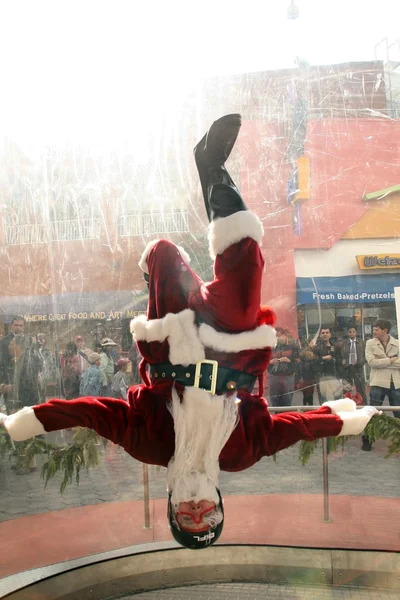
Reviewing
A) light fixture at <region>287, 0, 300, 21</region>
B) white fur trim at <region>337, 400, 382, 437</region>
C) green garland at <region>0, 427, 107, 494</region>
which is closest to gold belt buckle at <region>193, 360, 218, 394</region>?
white fur trim at <region>337, 400, 382, 437</region>

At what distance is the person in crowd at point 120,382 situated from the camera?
8.90ft

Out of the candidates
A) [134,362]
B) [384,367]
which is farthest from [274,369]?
[134,362]

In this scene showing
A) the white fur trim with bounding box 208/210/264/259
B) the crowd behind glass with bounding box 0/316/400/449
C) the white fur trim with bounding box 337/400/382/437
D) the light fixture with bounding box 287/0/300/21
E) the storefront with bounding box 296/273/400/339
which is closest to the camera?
the white fur trim with bounding box 208/210/264/259

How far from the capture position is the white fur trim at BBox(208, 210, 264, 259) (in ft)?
4.70

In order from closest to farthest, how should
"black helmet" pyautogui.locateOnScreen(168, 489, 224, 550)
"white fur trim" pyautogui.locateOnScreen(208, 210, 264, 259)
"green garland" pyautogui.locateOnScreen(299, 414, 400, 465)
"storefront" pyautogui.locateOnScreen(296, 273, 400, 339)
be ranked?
1. "white fur trim" pyautogui.locateOnScreen(208, 210, 264, 259)
2. "black helmet" pyautogui.locateOnScreen(168, 489, 224, 550)
3. "green garland" pyautogui.locateOnScreen(299, 414, 400, 465)
4. "storefront" pyautogui.locateOnScreen(296, 273, 400, 339)

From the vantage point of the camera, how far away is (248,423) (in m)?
1.57

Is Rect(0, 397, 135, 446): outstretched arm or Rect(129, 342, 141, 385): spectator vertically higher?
Rect(129, 342, 141, 385): spectator

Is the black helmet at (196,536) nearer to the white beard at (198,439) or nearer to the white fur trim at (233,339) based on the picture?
the white beard at (198,439)

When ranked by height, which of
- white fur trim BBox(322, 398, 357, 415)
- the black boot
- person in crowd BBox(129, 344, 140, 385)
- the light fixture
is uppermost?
A: the light fixture

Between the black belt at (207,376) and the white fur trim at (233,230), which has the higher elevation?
the white fur trim at (233,230)

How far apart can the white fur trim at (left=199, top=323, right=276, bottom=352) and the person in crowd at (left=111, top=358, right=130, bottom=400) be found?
1.30 metres

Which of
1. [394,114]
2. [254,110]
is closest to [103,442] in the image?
[254,110]

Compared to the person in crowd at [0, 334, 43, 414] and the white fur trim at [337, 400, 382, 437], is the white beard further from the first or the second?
the person in crowd at [0, 334, 43, 414]

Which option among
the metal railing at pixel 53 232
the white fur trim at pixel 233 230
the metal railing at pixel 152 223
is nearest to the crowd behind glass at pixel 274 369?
the metal railing at pixel 53 232
